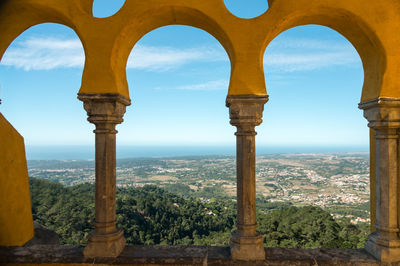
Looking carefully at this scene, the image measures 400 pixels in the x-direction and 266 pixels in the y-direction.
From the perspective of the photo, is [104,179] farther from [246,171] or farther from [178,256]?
[246,171]

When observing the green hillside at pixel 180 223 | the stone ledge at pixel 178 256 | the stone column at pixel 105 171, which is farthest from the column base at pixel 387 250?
the green hillside at pixel 180 223

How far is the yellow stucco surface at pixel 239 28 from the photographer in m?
3.71

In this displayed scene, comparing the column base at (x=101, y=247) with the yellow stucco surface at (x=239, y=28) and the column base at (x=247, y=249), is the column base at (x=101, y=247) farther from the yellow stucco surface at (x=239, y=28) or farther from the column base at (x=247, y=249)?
the yellow stucco surface at (x=239, y=28)

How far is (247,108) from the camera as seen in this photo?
3693 millimetres

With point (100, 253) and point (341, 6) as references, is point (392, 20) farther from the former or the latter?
point (100, 253)

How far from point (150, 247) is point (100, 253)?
0.70 meters

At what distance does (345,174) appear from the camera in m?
34.1

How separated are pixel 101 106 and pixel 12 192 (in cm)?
209

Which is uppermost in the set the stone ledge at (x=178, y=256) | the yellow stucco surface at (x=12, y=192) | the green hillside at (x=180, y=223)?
the yellow stucco surface at (x=12, y=192)

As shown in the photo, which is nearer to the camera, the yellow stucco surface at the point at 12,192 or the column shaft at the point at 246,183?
the column shaft at the point at 246,183

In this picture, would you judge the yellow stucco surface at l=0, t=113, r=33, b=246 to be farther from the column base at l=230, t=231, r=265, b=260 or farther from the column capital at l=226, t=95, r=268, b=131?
the column capital at l=226, t=95, r=268, b=131

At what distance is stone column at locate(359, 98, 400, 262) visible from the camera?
142 inches

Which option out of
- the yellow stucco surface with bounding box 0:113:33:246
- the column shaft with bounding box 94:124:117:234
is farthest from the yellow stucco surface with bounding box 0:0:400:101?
the yellow stucco surface with bounding box 0:113:33:246

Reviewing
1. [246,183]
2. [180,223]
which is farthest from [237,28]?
[180,223]
